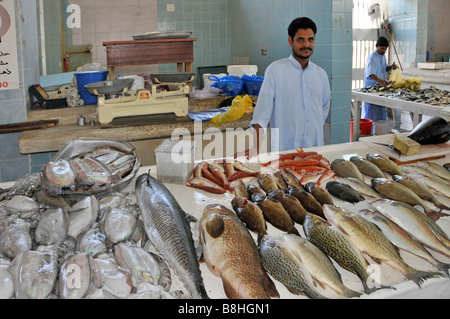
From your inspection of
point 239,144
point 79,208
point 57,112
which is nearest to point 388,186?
point 79,208

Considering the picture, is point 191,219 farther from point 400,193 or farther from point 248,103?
point 248,103

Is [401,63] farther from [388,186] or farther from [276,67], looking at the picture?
[388,186]

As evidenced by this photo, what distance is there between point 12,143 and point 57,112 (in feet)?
1.76

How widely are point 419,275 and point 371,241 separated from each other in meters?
0.19

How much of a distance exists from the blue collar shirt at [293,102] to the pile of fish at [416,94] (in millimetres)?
2398

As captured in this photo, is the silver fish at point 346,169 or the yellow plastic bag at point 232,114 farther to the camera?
the yellow plastic bag at point 232,114

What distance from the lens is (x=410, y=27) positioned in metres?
8.91

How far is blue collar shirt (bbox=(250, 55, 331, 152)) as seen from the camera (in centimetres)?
340

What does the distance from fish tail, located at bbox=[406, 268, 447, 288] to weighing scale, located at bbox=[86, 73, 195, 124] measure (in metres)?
3.07

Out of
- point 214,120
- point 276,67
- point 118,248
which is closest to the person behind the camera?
point 118,248

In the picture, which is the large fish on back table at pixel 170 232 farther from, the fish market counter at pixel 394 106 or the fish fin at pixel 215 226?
the fish market counter at pixel 394 106

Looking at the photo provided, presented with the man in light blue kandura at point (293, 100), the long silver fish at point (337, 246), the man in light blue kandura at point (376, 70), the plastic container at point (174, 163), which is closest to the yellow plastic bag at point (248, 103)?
the man in light blue kandura at point (293, 100)

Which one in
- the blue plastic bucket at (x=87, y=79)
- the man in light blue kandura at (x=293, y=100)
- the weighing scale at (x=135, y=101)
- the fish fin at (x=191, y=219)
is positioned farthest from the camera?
the blue plastic bucket at (x=87, y=79)

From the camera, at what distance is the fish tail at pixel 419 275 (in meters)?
1.27
